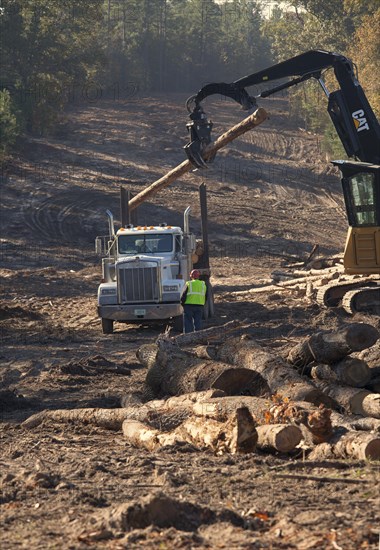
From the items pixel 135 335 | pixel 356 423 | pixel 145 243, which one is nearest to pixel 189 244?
pixel 145 243

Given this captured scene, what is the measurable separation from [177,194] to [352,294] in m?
29.6

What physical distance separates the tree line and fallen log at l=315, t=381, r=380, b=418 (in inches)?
1506

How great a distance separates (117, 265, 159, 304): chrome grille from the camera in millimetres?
22469

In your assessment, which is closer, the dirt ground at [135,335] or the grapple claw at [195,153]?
the dirt ground at [135,335]

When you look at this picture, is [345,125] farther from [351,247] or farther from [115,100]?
[115,100]

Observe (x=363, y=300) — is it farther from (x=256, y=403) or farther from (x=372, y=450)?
(x=372, y=450)

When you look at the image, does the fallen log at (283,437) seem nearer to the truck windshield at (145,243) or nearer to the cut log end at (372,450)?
the cut log end at (372,450)

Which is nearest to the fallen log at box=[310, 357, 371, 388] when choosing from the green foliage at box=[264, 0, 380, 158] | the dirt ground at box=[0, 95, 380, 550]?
the dirt ground at box=[0, 95, 380, 550]

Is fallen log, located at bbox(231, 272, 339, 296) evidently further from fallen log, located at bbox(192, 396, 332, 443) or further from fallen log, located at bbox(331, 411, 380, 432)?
fallen log, located at bbox(331, 411, 380, 432)

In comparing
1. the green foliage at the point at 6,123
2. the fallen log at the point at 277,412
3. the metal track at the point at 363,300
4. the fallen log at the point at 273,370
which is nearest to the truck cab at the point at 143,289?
the metal track at the point at 363,300

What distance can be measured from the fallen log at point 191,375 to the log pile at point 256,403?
0.01 meters

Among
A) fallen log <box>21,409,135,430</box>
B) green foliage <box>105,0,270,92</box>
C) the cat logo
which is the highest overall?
green foliage <box>105,0,270,92</box>

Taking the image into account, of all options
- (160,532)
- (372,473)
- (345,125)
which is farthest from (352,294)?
(160,532)

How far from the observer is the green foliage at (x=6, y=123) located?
48.2m
